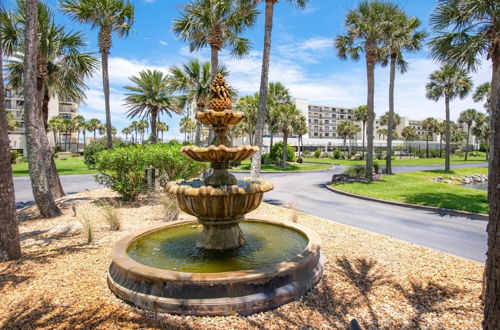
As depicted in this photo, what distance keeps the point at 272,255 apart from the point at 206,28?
1633 cm

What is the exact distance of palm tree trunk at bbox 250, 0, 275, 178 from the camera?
13102 millimetres

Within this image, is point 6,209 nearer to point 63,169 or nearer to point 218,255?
point 218,255

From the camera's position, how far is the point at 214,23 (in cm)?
1789

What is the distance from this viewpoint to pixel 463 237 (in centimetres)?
888

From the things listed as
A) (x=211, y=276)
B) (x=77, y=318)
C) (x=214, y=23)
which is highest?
(x=214, y=23)

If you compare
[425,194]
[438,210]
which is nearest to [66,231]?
[438,210]

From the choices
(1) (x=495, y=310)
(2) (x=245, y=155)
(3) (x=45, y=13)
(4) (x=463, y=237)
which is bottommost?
(4) (x=463, y=237)

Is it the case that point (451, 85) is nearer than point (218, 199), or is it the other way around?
point (218, 199)

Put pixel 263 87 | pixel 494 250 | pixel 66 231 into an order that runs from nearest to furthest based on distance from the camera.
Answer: pixel 494 250, pixel 66 231, pixel 263 87

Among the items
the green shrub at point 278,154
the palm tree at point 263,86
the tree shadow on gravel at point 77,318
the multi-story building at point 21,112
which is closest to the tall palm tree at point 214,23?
the palm tree at point 263,86

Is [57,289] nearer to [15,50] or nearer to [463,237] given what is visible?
[463,237]

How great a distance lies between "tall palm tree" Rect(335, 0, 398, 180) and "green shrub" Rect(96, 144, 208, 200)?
15109 millimetres

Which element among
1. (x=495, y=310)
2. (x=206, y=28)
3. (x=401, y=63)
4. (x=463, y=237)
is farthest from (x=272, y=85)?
(x=495, y=310)

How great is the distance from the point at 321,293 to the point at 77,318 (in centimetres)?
373
